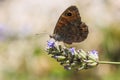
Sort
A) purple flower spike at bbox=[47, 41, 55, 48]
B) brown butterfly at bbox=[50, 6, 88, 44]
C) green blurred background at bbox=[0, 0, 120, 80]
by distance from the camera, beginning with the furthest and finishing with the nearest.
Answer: green blurred background at bbox=[0, 0, 120, 80], brown butterfly at bbox=[50, 6, 88, 44], purple flower spike at bbox=[47, 41, 55, 48]

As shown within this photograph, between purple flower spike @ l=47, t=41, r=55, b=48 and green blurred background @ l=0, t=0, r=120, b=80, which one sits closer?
purple flower spike @ l=47, t=41, r=55, b=48

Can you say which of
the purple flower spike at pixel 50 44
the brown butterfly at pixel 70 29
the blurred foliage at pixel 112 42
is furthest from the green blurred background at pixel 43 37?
the purple flower spike at pixel 50 44

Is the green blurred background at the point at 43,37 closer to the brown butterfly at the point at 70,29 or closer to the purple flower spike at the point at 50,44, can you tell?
the brown butterfly at the point at 70,29

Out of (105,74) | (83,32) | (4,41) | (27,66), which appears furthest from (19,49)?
(83,32)

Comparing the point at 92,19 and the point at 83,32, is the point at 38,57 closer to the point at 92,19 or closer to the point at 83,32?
the point at 92,19

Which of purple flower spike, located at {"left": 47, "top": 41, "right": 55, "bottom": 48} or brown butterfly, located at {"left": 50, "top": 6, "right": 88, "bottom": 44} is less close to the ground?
brown butterfly, located at {"left": 50, "top": 6, "right": 88, "bottom": 44}

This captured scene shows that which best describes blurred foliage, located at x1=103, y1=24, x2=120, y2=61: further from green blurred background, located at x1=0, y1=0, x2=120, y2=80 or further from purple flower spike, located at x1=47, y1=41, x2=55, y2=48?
purple flower spike, located at x1=47, y1=41, x2=55, y2=48

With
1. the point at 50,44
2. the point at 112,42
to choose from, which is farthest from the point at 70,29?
the point at 112,42

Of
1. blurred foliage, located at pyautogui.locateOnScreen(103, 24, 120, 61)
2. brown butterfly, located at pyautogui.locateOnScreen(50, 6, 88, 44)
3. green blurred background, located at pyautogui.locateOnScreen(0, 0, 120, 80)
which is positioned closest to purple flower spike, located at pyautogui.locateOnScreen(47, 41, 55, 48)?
brown butterfly, located at pyautogui.locateOnScreen(50, 6, 88, 44)
